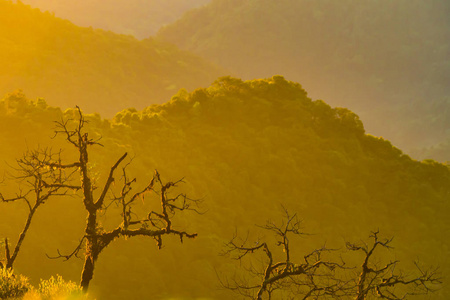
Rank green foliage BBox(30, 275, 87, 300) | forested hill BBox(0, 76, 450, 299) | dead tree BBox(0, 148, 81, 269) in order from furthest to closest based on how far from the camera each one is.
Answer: forested hill BBox(0, 76, 450, 299), dead tree BBox(0, 148, 81, 269), green foliage BBox(30, 275, 87, 300)

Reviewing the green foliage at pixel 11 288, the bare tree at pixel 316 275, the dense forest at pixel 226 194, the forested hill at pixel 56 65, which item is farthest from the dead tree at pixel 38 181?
the forested hill at pixel 56 65

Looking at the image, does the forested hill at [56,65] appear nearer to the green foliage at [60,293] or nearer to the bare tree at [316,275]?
the bare tree at [316,275]

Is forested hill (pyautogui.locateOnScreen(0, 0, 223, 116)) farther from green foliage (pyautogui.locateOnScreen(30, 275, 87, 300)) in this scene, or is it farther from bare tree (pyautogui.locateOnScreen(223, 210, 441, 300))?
green foliage (pyautogui.locateOnScreen(30, 275, 87, 300))

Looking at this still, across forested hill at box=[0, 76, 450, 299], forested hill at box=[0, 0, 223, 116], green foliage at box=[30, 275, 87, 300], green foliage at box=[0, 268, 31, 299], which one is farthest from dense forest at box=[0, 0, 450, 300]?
forested hill at box=[0, 0, 223, 116]

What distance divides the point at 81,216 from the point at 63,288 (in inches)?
1194

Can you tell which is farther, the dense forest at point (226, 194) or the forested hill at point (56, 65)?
the forested hill at point (56, 65)

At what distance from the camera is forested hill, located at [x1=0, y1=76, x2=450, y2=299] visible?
133 ft

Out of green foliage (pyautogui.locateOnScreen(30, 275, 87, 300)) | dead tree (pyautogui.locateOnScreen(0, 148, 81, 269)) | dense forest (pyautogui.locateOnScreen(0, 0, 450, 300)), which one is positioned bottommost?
green foliage (pyautogui.locateOnScreen(30, 275, 87, 300))

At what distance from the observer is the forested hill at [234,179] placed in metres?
40.4

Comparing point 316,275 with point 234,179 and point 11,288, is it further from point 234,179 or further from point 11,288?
point 234,179

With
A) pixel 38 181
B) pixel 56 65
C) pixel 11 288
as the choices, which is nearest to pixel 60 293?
pixel 11 288

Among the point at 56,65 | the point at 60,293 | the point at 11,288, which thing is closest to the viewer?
the point at 60,293

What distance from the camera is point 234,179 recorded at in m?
53.5

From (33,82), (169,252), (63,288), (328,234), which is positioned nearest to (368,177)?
(328,234)
